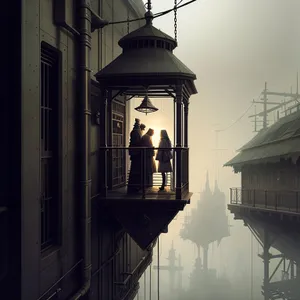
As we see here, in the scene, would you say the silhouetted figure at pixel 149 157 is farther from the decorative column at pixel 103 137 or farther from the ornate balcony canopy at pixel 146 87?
the decorative column at pixel 103 137

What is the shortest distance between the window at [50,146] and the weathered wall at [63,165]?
0.15 metres

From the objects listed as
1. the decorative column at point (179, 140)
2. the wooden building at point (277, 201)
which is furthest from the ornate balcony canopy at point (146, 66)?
the wooden building at point (277, 201)

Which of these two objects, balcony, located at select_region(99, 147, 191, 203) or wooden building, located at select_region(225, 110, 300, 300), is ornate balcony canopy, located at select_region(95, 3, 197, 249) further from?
wooden building, located at select_region(225, 110, 300, 300)

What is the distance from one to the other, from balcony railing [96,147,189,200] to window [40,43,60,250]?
1.98 meters

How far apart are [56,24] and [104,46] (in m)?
3.27

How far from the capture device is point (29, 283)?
4922 millimetres

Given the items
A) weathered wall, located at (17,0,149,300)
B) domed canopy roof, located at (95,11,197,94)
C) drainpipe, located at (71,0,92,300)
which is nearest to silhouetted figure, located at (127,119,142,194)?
weathered wall, located at (17,0,149,300)

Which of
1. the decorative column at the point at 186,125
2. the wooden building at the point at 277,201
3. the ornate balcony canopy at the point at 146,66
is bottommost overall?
the wooden building at the point at 277,201

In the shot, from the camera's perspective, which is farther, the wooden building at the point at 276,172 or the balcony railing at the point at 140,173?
Answer: the wooden building at the point at 276,172

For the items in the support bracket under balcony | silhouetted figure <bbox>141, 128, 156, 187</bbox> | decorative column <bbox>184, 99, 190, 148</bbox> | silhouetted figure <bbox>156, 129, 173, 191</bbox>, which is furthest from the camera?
decorative column <bbox>184, 99, 190, 148</bbox>

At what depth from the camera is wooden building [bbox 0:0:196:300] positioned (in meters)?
4.65

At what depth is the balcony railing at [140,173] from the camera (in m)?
7.80
